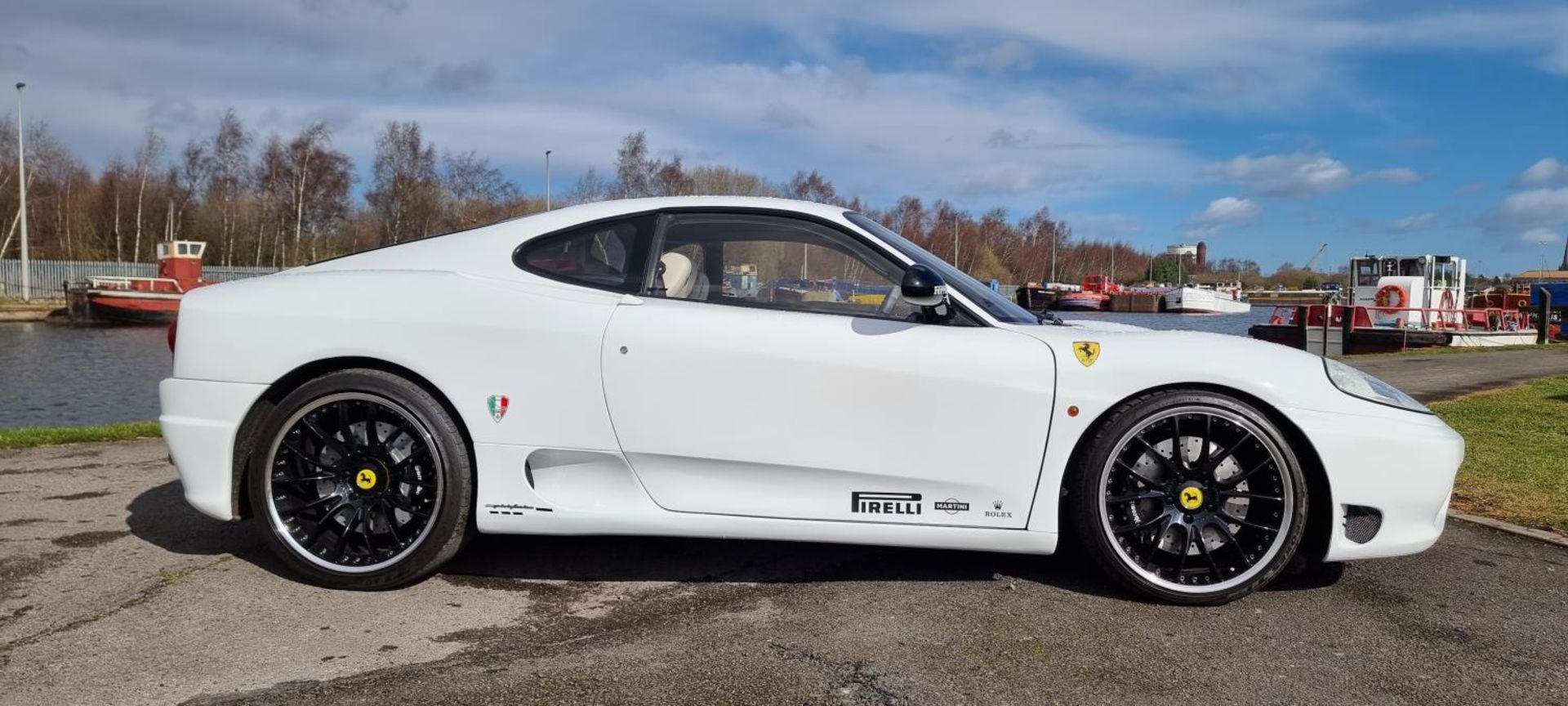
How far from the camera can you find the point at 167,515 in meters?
4.52

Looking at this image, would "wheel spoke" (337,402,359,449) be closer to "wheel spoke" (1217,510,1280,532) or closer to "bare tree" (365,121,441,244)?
"wheel spoke" (1217,510,1280,532)

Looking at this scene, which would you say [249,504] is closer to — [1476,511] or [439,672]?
[439,672]

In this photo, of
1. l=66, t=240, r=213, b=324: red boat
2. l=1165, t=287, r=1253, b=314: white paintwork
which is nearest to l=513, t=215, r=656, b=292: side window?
l=66, t=240, r=213, b=324: red boat

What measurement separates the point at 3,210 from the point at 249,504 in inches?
2493

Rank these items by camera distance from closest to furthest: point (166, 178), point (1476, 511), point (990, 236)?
point (1476, 511) < point (166, 178) < point (990, 236)

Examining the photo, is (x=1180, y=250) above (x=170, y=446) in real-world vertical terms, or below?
above

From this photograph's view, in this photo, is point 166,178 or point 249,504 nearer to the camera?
point 249,504

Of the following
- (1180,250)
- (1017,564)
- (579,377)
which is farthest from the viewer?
(1180,250)

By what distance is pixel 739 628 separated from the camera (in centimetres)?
311

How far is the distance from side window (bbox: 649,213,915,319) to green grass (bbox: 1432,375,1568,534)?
3.49 m

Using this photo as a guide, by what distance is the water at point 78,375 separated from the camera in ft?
50.8

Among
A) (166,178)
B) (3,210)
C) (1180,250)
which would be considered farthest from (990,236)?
(1180,250)

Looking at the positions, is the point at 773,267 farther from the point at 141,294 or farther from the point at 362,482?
the point at 141,294

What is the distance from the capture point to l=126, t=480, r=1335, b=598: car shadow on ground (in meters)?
3.67
